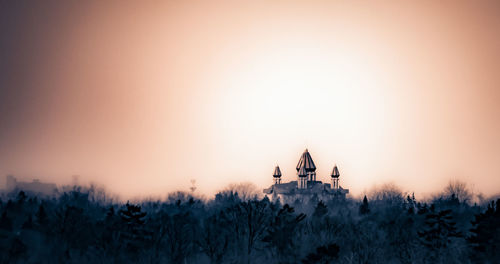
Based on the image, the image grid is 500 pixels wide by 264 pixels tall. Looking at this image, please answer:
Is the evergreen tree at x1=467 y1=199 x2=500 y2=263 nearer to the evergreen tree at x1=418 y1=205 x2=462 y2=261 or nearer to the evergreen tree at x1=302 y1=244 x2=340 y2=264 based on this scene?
the evergreen tree at x1=418 y1=205 x2=462 y2=261

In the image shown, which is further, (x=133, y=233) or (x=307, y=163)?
(x=307, y=163)

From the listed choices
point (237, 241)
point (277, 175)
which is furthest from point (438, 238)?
point (277, 175)

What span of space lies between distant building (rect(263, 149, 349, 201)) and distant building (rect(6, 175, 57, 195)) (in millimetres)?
45333

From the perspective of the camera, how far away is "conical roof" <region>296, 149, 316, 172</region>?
15025cm

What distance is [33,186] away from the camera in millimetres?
148750

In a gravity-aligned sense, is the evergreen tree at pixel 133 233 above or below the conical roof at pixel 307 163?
below

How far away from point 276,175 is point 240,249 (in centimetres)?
9083

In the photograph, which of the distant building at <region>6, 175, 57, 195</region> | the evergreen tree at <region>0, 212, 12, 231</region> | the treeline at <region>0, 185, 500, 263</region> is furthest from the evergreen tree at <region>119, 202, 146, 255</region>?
the distant building at <region>6, 175, 57, 195</region>

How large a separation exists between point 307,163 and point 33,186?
58.6 m

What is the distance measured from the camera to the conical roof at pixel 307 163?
5915 inches

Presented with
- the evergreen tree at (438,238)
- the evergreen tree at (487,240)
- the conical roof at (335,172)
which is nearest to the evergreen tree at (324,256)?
the evergreen tree at (438,238)

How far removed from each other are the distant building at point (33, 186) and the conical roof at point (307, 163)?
51683 mm

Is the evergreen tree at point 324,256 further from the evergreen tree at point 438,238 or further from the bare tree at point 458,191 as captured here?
the bare tree at point 458,191

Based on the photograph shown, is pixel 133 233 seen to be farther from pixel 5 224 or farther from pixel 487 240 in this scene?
pixel 487 240
